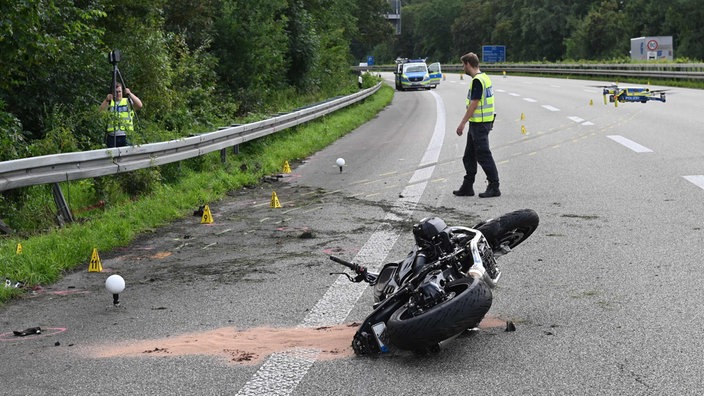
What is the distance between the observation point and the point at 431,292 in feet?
16.2

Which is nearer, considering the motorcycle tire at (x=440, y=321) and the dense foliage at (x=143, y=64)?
the motorcycle tire at (x=440, y=321)

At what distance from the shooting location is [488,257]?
568cm

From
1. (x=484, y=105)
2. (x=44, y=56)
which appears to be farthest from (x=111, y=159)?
(x=484, y=105)

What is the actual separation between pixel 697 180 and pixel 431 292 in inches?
313

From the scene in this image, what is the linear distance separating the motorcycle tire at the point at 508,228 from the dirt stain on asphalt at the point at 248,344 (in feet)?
2.83

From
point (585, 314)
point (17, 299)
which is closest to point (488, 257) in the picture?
point (585, 314)

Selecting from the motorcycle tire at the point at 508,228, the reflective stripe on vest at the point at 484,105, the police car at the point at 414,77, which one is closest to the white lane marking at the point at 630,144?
the reflective stripe on vest at the point at 484,105

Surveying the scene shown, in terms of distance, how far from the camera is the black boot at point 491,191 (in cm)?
1121

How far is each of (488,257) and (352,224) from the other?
3705 millimetres

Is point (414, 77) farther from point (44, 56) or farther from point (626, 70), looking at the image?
point (44, 56)

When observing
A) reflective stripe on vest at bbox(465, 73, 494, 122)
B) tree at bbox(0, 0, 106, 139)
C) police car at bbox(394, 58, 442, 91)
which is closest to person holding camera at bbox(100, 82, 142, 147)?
tree at bbox(0, 0, 106, 139)

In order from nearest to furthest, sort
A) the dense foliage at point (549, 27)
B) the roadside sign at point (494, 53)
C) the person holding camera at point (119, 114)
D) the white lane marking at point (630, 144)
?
1. the person holding camera at point (119, 114)
2. the white lane marking at point (630, 144)
3. the dense foliage at point (549, 27)
4. the roadside sign at point (494, 53)

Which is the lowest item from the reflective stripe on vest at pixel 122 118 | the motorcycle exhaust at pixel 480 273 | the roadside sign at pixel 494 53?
the roadside sign at pixel 494 53

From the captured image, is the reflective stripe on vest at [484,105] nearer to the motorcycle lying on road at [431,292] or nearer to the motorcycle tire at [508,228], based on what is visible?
the motorcycle tire at [508,228]
